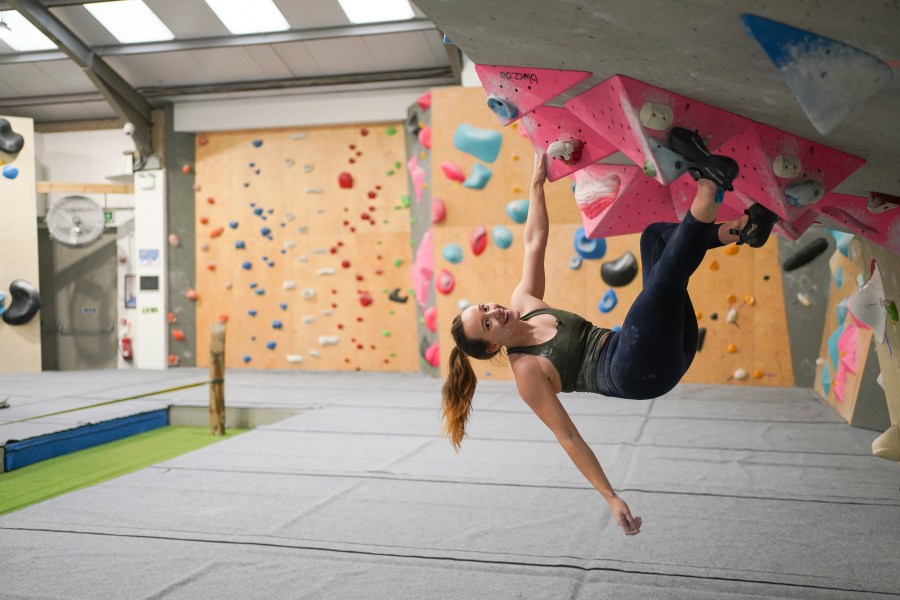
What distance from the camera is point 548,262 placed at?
729 centimetres

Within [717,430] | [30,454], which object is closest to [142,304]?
[30,454]

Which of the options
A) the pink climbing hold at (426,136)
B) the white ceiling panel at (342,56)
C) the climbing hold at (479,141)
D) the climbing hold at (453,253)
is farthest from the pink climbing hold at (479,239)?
the white ceiling panel at (342,56)

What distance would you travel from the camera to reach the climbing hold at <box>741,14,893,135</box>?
4.65ft

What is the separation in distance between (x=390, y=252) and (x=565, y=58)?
674 centimetres

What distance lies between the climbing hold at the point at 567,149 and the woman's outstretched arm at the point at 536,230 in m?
0.07

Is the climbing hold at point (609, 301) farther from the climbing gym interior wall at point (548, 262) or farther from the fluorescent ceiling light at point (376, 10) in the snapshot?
the fluorescent ceiling light at point (376, 10)

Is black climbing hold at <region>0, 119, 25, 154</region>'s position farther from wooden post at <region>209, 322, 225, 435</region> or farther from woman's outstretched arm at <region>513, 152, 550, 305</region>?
woman's outstretched arm at <region>513, 152, 550, 305</region>

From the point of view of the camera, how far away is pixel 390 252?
28.1 feet

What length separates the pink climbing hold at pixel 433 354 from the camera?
25.7 feet

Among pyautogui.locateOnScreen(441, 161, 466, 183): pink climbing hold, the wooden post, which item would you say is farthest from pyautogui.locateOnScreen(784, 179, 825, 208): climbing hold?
pyautogui.locateOnScreen(441, 161, 466, 183): pink climbing hold

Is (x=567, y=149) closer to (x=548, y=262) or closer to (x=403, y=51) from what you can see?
(x=548, y=262)

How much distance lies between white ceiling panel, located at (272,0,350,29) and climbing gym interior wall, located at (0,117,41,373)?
2623 millimetres

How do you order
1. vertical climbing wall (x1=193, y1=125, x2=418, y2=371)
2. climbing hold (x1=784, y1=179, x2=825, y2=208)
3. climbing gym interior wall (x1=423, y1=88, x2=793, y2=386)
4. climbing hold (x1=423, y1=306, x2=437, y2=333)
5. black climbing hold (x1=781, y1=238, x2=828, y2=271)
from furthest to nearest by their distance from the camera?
vertical climbing wall (x1=193, y1=125, x2=418, y2=371) → climbing hold (x1=423, y1=306, x2=437, y2=333) → climbing gym interior wall (x1=423, y1=88, x2=793, y2=386) → black climbing hold (x1=781, y1=238, x2=828, y2=271) → climbing hold (x1=784, y1=179, x2=825, y2=208)

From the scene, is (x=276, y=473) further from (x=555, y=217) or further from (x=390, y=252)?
(x=390, y=252)
